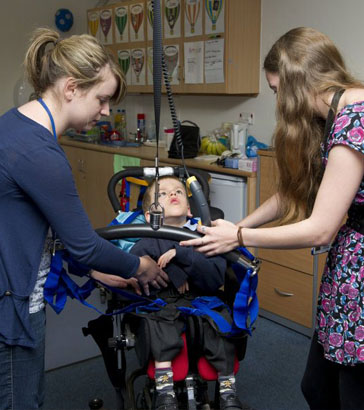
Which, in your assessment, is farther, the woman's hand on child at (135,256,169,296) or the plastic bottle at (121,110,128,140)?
the plastic bottle at (121,110,128,140)

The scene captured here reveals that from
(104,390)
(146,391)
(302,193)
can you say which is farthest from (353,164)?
(104,390)

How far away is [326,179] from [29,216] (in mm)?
720

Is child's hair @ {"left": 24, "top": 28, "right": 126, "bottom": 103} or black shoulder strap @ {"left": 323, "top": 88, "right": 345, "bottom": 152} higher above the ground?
child's hair @ {"left": 24, "top": 28, "right": 126, "bottom": 103}

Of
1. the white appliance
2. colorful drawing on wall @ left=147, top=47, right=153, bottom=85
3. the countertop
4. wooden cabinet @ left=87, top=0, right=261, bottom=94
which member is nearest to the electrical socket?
wooden cabinet @ left=87, top=0, right=261, bottom=94

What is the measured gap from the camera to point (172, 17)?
3.92m

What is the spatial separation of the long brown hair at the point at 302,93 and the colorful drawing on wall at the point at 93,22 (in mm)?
3761

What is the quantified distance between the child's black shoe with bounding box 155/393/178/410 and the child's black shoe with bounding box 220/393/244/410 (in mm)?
146

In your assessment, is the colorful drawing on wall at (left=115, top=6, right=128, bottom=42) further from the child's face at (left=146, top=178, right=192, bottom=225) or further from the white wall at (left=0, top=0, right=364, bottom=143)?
the child's face at (left=146, top=178, right=192, bottom=225)

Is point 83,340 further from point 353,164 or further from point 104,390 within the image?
point 353,164

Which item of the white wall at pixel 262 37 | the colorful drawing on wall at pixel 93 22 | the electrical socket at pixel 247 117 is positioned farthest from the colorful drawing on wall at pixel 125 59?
the electrical socket at pixel 247 117

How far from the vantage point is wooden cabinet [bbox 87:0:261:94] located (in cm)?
348

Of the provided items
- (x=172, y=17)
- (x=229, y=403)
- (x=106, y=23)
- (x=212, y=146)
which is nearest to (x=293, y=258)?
(x=212, y=146)

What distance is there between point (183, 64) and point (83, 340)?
215cm

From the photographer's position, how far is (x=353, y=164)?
1.26 m
